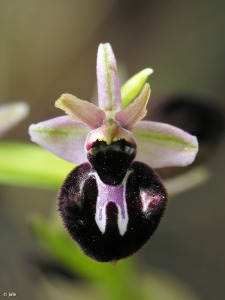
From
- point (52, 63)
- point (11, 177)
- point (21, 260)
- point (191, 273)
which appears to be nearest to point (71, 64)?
point (52, 63)

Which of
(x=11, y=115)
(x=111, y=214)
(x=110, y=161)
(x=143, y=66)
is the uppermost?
(x=143, y=66)

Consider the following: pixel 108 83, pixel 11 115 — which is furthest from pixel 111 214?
pixel 11 115

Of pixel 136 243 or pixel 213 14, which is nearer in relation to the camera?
pixel 136 243

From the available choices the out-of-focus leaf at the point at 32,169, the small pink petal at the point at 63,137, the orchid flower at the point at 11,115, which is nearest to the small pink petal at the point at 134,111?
the small pink petal at the point at 63,137

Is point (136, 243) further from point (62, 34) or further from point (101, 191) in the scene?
point (62, 34)

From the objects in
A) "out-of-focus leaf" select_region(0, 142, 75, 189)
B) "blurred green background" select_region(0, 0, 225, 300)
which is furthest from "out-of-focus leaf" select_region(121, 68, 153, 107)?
"blurred green background" select_region(0, 0, 225, 300)

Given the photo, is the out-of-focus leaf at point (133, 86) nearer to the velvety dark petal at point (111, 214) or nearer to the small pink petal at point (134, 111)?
the small pink petal at point (134, 111)

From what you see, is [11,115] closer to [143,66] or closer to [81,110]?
[81,110]
